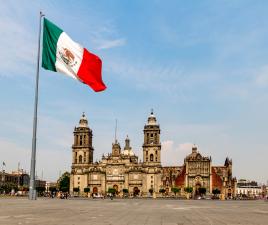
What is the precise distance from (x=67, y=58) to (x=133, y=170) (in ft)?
400

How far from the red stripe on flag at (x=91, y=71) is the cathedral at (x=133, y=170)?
→ 117 metres

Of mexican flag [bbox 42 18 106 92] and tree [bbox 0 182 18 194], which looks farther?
tree [bbox 0 182 18 194]

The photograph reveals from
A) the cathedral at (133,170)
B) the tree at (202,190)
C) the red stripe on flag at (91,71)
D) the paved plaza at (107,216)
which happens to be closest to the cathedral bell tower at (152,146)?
the cathedral at (133,170)

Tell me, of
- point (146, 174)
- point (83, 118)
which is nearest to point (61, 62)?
point (146, 174)

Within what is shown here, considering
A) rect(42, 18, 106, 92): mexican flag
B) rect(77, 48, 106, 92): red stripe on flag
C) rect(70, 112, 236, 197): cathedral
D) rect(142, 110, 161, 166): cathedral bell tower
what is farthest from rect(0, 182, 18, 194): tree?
rect(42, 18, 106, 92): mexican flag

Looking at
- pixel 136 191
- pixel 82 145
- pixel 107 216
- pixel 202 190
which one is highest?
pixel 82 145

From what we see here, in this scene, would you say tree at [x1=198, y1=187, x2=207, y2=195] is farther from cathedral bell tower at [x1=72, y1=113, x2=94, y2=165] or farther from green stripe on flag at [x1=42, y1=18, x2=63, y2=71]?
green stripe on flag at [x1=42, y1=18, x2=63, y2=71]

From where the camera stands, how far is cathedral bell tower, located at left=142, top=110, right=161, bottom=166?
14012 cm

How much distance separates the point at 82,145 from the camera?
14825 centimetres

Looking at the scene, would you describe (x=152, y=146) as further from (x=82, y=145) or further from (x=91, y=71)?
(x=91, y=71)

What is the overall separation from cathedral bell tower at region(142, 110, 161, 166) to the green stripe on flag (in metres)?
118

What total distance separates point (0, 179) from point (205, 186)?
273ft

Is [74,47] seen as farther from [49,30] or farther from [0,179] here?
[0,179]

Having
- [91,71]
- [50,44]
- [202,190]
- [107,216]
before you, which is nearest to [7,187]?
[202,190]
